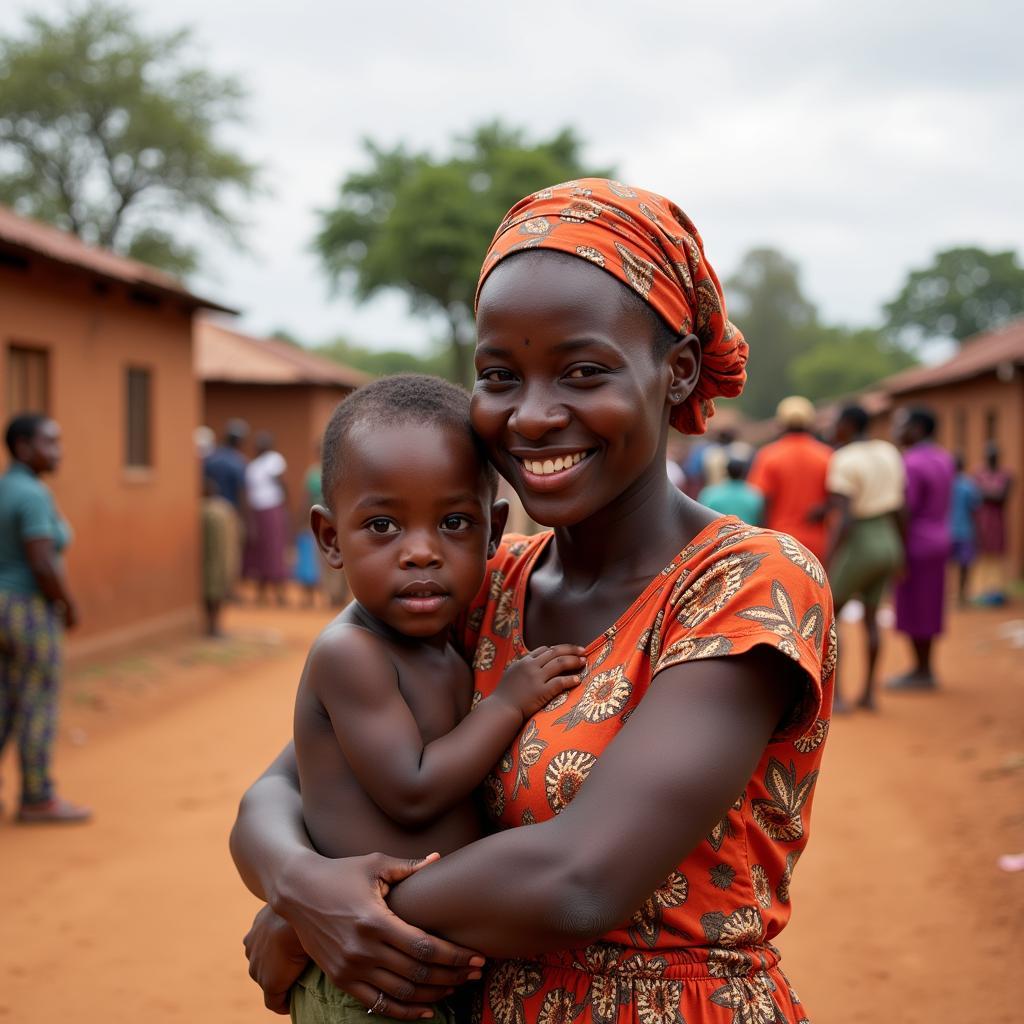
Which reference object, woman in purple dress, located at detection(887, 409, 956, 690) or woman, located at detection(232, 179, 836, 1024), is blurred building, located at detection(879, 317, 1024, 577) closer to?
woman in purple dress, located at detection(887, 409, 956, 690)

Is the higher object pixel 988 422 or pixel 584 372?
pixel 988 422

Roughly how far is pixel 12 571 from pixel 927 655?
7123 millimetres

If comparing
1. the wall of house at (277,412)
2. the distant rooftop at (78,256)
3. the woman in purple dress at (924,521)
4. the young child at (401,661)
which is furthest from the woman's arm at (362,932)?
the wall of house at (277,412)

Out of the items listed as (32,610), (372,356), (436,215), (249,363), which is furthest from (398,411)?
(372,356)

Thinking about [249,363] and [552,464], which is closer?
[552,464]

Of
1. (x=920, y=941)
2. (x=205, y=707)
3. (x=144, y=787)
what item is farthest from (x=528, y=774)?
(x=205, y=707)

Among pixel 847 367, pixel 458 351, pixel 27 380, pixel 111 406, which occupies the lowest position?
pixel 111 406

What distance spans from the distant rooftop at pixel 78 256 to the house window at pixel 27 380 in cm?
83

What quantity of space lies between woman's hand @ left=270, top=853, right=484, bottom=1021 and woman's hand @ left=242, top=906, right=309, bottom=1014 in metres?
0.09

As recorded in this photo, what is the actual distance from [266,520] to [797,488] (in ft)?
27.7

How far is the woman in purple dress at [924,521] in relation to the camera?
29.4 feet

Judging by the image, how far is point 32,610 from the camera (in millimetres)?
6156

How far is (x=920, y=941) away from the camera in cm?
479

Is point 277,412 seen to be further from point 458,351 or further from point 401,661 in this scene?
point 401,661
